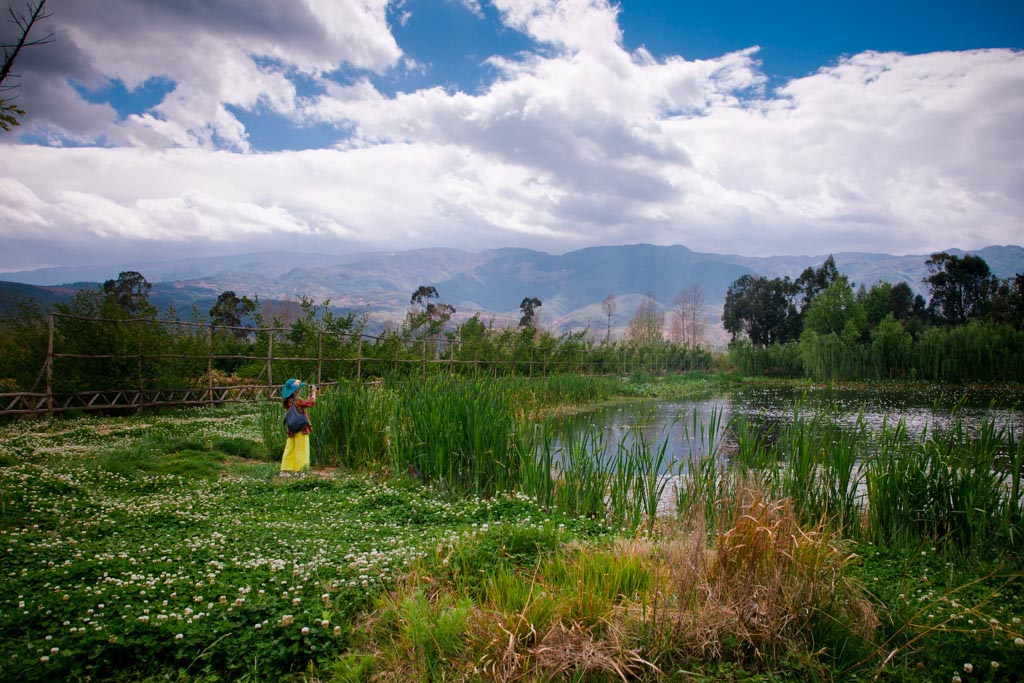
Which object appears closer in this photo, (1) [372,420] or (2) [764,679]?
(2) [764,679]

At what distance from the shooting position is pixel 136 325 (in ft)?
39.3

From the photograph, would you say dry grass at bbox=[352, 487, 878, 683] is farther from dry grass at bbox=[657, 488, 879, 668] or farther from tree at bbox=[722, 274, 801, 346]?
tree at bbox=[722, 274, 801, 346]

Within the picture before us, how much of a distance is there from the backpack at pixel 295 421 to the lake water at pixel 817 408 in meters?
5.18

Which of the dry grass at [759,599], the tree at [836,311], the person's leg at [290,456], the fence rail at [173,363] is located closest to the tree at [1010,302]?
the tree at [836,311]

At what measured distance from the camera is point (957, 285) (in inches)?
1380

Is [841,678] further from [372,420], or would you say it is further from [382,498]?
[372,420]

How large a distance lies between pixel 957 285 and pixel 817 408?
33.6 m

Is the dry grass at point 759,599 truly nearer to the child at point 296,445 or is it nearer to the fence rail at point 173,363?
the child at point 296,445

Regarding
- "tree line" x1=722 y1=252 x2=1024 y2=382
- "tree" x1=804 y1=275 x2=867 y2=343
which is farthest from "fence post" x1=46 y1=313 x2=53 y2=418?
"tree" x1=804 y1=275 x2=867 y2=343

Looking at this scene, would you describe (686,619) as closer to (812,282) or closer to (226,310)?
(226,310)

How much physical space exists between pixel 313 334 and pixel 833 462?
1331 centimetres

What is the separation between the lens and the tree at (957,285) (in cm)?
3381

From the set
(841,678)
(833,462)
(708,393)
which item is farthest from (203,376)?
(708,393)

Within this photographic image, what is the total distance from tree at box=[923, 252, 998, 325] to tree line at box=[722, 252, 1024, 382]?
5 cm
